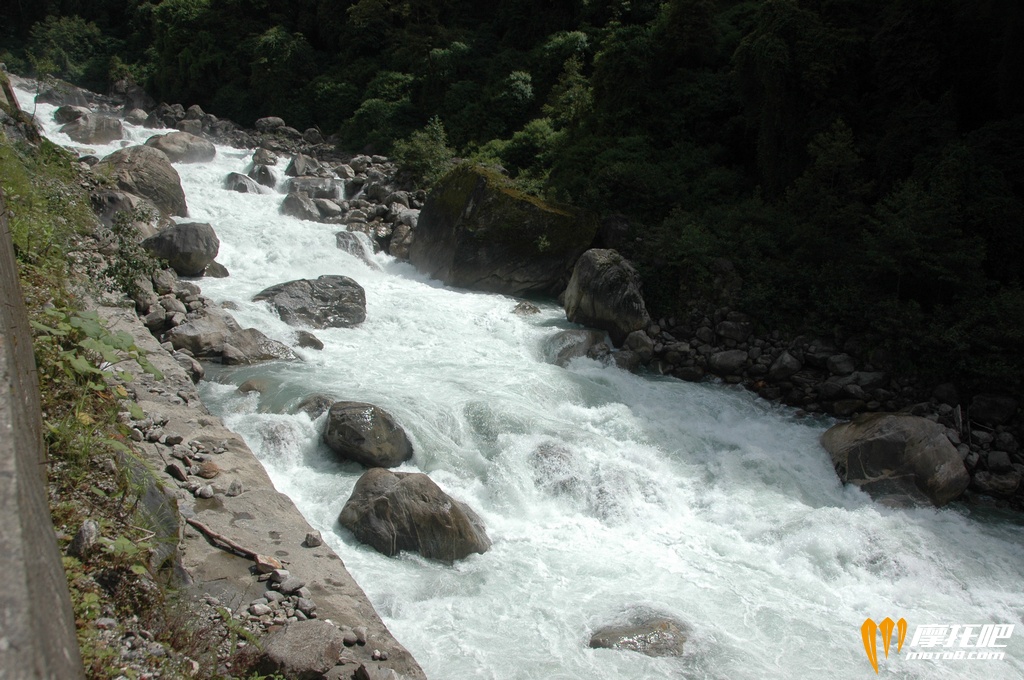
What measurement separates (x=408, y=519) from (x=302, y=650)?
8.74 ft

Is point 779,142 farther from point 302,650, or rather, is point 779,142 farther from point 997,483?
point 302,650

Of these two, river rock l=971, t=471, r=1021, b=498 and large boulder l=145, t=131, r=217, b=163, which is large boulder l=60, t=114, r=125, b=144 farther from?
river rock l=971, t=471, r=1021, b=498

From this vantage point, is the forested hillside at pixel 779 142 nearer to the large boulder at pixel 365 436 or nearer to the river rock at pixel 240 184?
the river rock at pixel 240 184

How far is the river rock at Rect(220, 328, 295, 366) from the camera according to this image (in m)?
9.52

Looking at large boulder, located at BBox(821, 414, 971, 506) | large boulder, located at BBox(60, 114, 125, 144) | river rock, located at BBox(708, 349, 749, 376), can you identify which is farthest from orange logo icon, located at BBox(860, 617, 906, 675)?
large boulder, located at BBox(60, 114, 125, 144)

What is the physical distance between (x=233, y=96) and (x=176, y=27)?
480cm

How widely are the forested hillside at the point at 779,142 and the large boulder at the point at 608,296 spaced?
0.60 metres

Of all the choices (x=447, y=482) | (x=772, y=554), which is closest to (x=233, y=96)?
(x=447, y=482)

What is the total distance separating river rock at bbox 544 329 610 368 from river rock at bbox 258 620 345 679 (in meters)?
7.83

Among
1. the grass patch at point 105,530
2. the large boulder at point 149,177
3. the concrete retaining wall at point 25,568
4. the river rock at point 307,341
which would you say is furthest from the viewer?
the large boulder at point 149,177

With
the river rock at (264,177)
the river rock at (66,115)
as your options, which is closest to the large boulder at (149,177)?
the river rock at (264,177)

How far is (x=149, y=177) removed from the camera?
14195mm

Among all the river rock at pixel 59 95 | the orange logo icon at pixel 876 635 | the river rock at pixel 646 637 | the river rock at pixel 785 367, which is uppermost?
the river rock at pixel 59 95

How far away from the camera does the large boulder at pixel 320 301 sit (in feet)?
37.8
